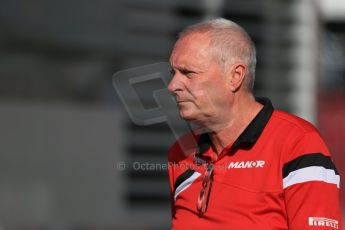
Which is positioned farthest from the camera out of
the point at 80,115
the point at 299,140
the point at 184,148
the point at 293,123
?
the point at 80,115

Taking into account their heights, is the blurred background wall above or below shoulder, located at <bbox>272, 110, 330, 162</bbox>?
below

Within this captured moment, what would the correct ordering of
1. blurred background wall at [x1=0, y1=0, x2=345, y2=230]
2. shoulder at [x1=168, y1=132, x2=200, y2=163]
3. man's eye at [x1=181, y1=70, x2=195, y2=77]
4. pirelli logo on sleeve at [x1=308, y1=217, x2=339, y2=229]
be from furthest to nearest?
blurred background wall at [x1=0, y1=0, x2=345, y2=230] → shoulder at [x1=168, y1=132, x2=200, y2=163] → man's eye at [x1=181, y1=70, x2=195, y2=77] → pirelli logo on sleeve at [x1=308, y1=217, x2=339, y2=229]

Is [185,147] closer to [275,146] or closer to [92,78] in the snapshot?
[275,146]

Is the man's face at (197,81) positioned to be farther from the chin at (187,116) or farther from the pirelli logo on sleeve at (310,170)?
the pirelli logo on sleeve at (310,170)

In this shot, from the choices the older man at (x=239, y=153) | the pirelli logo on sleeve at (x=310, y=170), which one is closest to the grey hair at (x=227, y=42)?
the older man at (x=239, y=153)

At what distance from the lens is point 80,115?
36.3ft

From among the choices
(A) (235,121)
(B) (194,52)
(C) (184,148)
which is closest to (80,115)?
(C) (184,148)

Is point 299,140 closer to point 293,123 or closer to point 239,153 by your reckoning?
point 293,123

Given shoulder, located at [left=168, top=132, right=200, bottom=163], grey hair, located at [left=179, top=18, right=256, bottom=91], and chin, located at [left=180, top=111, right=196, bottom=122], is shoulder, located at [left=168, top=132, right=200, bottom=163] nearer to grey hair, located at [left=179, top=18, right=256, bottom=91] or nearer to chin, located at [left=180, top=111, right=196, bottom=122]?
chin, located at [left=180, top=111, right=196, bottom=122]

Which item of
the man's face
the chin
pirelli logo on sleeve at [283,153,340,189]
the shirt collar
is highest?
the man's face

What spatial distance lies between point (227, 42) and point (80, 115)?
7636 mm

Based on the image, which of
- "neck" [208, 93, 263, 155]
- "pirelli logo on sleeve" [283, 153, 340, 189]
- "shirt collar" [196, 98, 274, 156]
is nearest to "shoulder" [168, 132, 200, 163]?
"neck" [208, 93, 263, 155]

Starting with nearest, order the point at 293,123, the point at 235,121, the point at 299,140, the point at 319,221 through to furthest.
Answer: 1. the point at 319,221
2. the point at 299,140
3. the point at 293,123
4. the point at 235,121

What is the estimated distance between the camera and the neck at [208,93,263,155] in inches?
144
